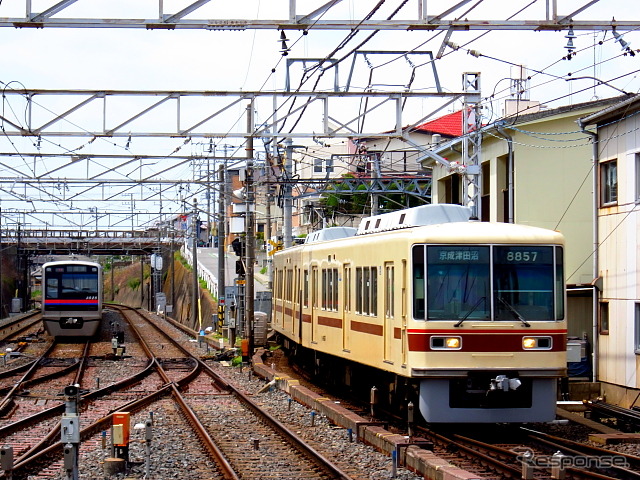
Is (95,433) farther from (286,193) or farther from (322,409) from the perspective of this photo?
(286,193)

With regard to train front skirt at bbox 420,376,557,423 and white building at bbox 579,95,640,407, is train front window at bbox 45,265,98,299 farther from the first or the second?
train front skirt at bbox 420,376,557,423

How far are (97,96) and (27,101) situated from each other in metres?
1.33

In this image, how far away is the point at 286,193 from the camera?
99.6 ft

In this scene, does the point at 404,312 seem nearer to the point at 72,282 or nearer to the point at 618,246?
the point at 618,246

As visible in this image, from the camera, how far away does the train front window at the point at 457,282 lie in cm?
1079

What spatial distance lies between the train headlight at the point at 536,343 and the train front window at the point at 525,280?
0.25 m

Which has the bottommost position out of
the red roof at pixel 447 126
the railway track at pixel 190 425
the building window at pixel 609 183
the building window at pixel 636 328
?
the railway track at pixel 190 425

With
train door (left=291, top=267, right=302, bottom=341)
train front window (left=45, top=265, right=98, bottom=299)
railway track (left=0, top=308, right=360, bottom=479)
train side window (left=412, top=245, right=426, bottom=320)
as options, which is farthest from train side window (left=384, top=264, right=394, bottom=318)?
train front window (left=45, top=265, right=98, bottom=299)

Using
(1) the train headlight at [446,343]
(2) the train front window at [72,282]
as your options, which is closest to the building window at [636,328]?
(1) the train headlight at [446,343]

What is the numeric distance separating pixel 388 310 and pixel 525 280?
178 cm

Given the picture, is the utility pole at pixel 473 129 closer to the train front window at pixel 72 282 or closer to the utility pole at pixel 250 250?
the utility pole at pixel 250 250

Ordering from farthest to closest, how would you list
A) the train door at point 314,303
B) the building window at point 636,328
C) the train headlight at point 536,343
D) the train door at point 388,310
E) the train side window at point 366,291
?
the train door at point 314,303 < the building window at point 636,328 < the train side window at point 366,291 < the train door at point 388,310 < the train headlight at point 536,343

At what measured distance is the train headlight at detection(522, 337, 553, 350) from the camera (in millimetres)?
10734

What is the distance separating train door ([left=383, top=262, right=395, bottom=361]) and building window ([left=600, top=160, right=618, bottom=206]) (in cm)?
541
